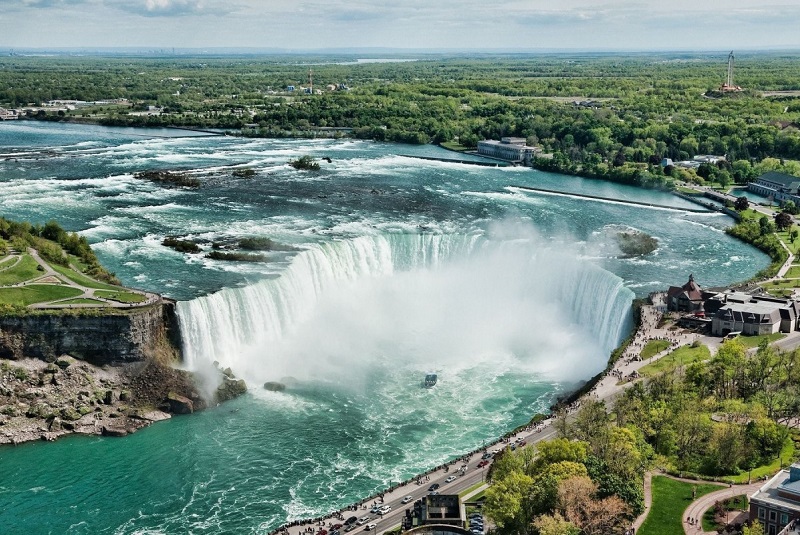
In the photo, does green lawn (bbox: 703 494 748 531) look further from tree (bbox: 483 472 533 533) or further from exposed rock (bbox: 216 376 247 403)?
exposed rock (bbox: 216 376 247 403)

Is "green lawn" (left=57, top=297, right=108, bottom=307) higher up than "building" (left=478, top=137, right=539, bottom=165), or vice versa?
"building" (left=478, top=137, right=539, bottom=165)

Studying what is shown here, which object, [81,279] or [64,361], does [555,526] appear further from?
[81,279]

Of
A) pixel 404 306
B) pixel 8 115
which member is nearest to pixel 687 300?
pixel 404 306

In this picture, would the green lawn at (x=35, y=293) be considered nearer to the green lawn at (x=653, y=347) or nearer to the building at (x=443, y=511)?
the building at (x=443, y=511)

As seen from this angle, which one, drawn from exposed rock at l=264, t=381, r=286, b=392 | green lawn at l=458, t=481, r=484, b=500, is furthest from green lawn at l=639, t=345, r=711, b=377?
exposed rock at l=264, t=381, r=286, b=392

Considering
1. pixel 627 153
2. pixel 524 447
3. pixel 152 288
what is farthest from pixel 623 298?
pixel 627 153

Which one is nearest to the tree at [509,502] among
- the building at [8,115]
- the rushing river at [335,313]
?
the rushing river at [335,313]

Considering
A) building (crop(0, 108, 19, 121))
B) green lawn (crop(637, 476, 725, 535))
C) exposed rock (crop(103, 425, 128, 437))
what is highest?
building (crop(0, 108, 19, 121))
